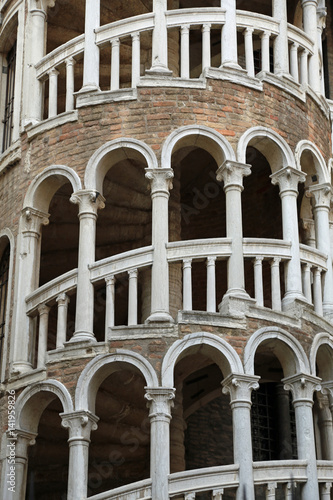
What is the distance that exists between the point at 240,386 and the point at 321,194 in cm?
397

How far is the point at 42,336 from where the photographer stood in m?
15.3

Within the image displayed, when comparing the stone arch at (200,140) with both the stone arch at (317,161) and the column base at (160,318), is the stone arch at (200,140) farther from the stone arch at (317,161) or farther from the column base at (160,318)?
the column base at (160,318)

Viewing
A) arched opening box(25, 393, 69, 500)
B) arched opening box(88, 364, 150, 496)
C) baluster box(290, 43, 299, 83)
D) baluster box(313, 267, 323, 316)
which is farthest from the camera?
arched opening box(25, 393, 69, 500)

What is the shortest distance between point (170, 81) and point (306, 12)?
131 inches

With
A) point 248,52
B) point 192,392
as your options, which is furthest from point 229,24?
point 192,392

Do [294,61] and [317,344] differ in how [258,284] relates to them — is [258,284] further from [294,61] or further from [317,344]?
[294,61]

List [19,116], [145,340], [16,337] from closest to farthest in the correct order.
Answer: [145,340] < [16,337] < [19,116]

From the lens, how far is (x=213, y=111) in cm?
1587

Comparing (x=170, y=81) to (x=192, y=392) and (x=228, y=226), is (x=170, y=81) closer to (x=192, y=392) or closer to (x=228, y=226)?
(x=228, y=226)

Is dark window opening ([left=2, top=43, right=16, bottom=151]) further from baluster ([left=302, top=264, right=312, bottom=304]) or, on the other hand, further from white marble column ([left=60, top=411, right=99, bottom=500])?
white marble column ([left=60, top=411, right=99, bottom=500])

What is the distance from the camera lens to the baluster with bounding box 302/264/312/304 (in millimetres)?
15616

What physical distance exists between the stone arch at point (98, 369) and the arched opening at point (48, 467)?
3.47 metres

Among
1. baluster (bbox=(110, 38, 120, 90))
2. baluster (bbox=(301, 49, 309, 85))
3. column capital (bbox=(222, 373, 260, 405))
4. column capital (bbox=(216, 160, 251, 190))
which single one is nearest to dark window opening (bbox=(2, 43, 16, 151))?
baluster (bbox=(110, 38, 120, 90))

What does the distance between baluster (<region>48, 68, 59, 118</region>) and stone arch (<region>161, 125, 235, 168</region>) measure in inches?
86.8
